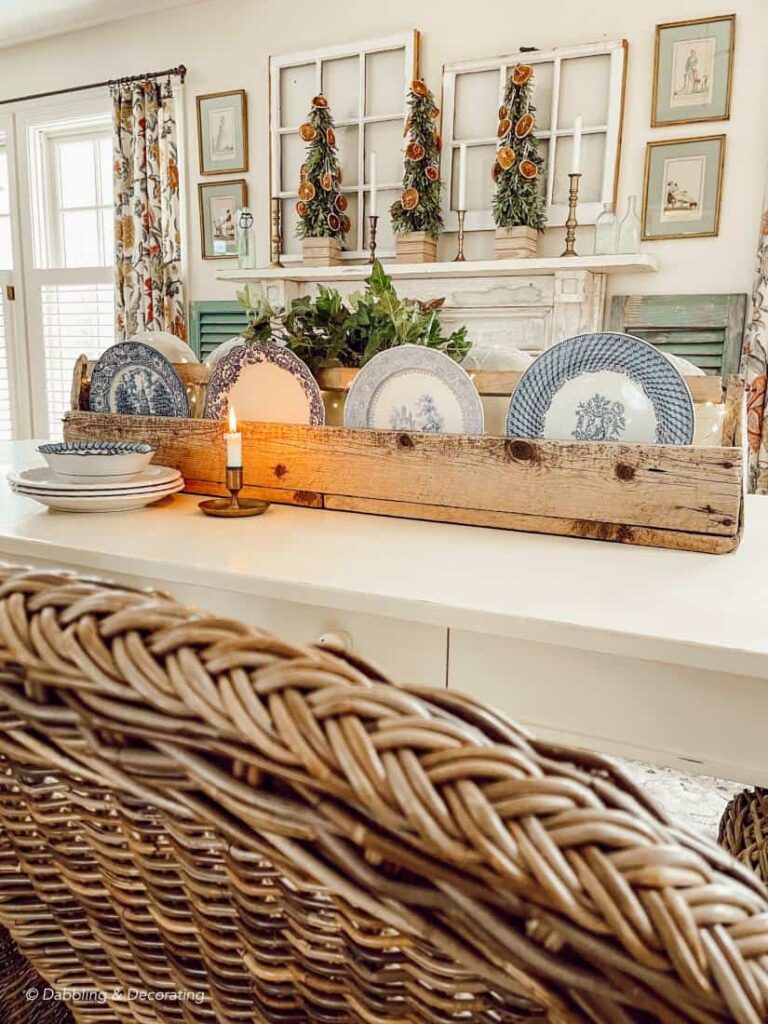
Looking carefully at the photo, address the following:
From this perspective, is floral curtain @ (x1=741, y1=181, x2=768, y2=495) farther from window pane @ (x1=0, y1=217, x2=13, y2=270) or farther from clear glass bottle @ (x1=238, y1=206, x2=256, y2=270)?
window pane @ (x1=0, y1=217, x2=13, y2=270)

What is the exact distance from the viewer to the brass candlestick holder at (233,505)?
48.6 inches

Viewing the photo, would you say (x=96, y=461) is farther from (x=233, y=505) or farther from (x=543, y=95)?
(x=543, y=95)

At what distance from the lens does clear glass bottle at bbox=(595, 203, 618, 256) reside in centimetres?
309

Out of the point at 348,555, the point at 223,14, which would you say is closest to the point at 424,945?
the point at 348,555

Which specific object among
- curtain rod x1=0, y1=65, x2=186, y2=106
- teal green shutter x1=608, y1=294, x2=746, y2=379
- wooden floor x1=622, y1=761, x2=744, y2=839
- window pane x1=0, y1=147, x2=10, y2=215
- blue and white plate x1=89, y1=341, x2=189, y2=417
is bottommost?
wooden floor x1=622, y1=761, x2=744, y2=839

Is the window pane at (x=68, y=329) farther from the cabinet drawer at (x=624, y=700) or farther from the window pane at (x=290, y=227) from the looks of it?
the cabinet drawer at (x=624, y=700)

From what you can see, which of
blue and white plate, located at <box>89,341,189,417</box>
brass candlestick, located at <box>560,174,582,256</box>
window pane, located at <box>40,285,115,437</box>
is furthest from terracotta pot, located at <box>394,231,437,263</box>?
blue and white plate, located at <box>89,341,189,417</box>

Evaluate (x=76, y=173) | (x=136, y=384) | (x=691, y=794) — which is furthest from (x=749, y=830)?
(x=76, y=173)

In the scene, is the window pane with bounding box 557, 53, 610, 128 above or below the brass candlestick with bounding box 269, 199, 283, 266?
above

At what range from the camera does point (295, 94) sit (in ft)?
12.2

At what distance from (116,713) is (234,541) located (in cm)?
81

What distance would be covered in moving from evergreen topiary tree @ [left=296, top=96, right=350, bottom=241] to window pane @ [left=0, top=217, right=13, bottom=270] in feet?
7.26

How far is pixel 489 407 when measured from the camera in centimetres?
133

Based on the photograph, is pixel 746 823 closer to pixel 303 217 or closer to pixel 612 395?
pixel 612 395
